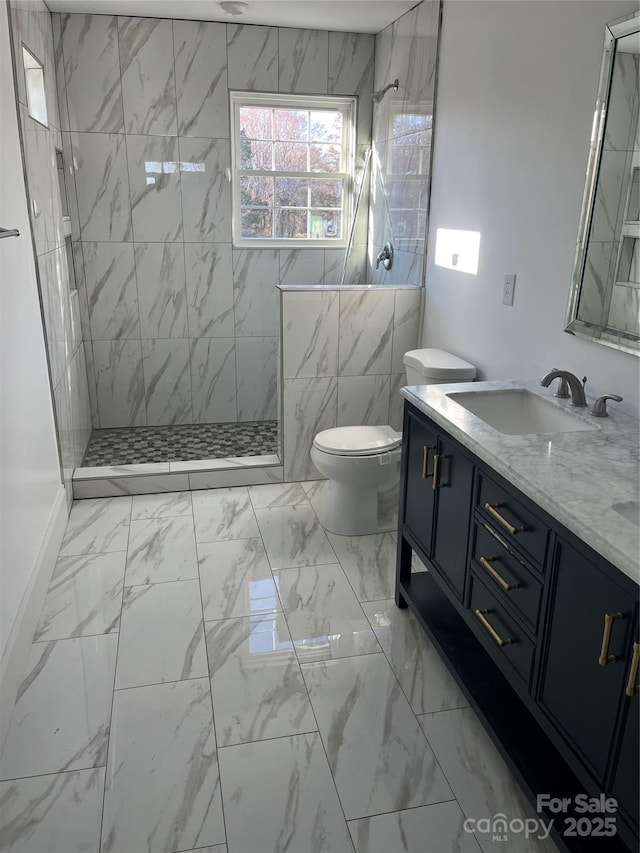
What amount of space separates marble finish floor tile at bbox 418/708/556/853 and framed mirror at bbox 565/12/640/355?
1240 mm

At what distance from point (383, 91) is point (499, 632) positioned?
3313mm

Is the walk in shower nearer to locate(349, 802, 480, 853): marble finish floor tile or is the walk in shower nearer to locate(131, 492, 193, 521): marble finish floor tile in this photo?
locate(131, 492, 193, 521): marble finish floor tile

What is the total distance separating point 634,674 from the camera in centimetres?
125

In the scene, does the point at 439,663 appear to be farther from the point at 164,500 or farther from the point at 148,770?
the point at 164,500

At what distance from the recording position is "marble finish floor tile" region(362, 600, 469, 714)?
6.88ft

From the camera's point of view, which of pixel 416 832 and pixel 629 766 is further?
pixel 416 832

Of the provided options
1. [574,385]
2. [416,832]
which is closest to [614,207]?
[574,385]

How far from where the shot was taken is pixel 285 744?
75.4 inches

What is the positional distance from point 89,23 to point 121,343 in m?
1.88

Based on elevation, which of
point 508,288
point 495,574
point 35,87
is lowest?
point 495,574

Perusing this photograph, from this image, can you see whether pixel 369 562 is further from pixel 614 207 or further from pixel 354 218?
pixel 354 218

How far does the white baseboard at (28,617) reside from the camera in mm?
1985

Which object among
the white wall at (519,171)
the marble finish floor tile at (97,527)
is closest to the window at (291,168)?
the white wall at (519,171)

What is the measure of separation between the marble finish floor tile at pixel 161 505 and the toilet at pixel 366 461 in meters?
0.73
